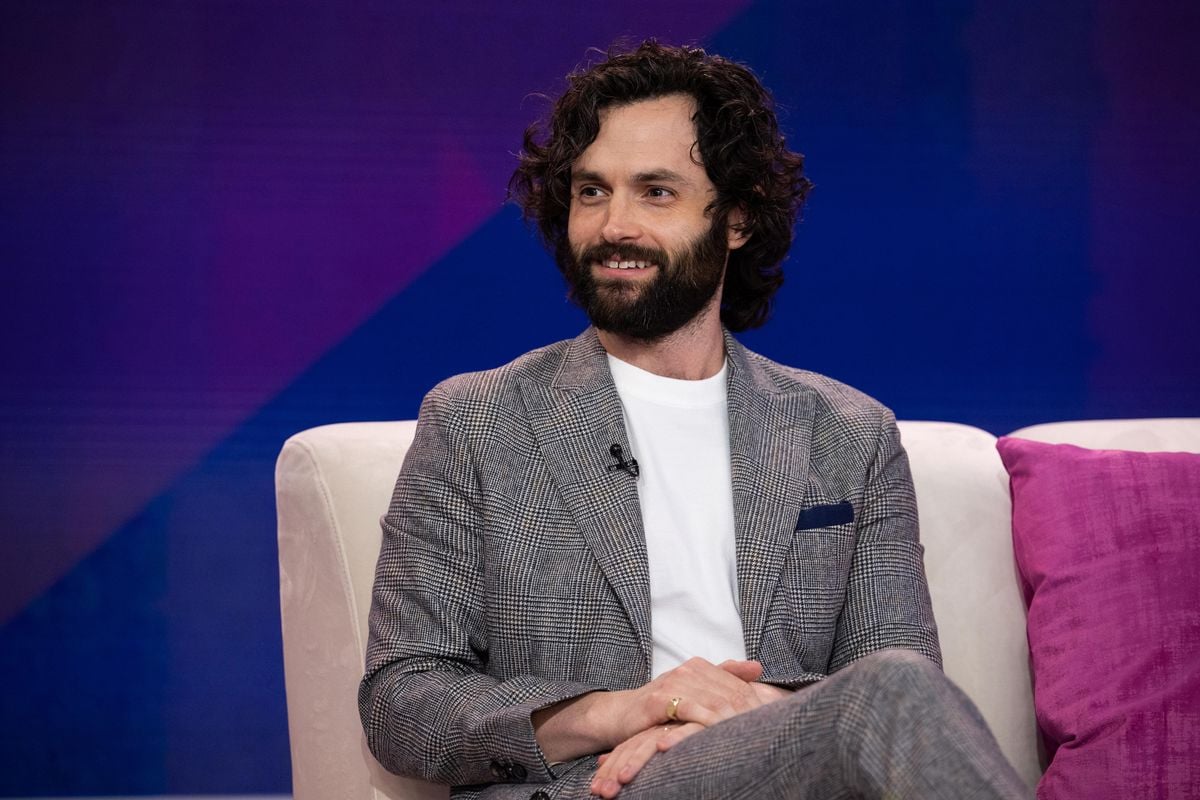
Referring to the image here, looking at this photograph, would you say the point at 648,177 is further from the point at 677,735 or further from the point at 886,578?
the point at 677,735

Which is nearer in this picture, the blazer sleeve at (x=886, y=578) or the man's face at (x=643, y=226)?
the blazer sleeve at (x=886, y=578)

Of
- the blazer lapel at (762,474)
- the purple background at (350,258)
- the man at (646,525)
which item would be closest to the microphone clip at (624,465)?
the man at (646,525)

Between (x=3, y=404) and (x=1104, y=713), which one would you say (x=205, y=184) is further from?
(x=1104, y=713)

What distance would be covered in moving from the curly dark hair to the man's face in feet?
0.11

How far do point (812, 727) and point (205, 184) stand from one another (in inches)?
82.9

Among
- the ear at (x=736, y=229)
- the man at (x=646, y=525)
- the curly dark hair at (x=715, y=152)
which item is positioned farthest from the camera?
the ear at (x=736, y=229)

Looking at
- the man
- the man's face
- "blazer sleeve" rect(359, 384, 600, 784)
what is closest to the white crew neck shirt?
the man

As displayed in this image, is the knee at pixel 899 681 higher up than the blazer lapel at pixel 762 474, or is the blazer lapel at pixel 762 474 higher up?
the blazer lapel at pixel 762 474

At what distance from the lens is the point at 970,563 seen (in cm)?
238

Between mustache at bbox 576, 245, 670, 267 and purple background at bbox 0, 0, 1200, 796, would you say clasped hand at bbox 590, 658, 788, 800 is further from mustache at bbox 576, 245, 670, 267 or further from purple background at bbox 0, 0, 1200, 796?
purple background at bbox 0, 0, 1200, 796

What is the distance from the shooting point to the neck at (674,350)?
92.5 inches

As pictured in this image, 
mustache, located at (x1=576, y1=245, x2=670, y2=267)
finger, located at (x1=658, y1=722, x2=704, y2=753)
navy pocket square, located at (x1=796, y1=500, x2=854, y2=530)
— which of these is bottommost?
finger, located at (x1=658, y1=722, x2=704, y2=753)

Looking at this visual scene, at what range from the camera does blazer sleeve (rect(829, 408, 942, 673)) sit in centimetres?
219

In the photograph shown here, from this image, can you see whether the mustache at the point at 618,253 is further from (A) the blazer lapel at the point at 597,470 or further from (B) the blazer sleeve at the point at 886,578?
(B) the blazer sleeve at the point at 886,578
